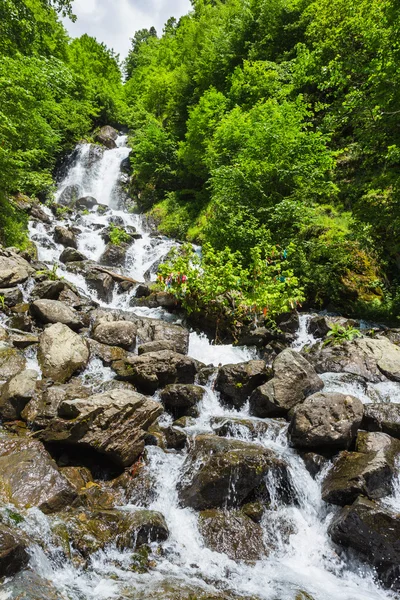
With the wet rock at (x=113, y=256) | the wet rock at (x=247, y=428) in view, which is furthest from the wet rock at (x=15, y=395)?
the wet rock at (x=113, y=256)

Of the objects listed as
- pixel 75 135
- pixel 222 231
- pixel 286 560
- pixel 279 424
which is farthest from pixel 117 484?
pixel 75 135

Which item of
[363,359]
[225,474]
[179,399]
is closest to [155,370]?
[179,399]

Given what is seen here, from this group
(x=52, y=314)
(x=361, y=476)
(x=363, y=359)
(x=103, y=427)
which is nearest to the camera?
(x=361, y=476)

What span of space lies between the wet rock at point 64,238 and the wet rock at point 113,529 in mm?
14530

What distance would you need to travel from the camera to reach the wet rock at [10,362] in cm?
713

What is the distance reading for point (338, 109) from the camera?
10789mm

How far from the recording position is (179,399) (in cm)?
732

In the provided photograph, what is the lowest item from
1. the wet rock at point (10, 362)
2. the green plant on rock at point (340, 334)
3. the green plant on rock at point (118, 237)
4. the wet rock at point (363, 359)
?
the wet rock at point (10, 362)

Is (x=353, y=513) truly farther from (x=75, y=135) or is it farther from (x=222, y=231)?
(x=75, y=135)

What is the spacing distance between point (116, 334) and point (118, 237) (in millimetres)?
10158

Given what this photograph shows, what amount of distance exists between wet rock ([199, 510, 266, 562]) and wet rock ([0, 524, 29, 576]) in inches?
90.2

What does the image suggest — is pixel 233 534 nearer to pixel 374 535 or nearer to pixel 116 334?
pixel 374 535

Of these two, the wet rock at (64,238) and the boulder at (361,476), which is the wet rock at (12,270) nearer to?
the wet rock at (64,238)

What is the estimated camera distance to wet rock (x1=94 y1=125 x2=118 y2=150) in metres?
31.3
